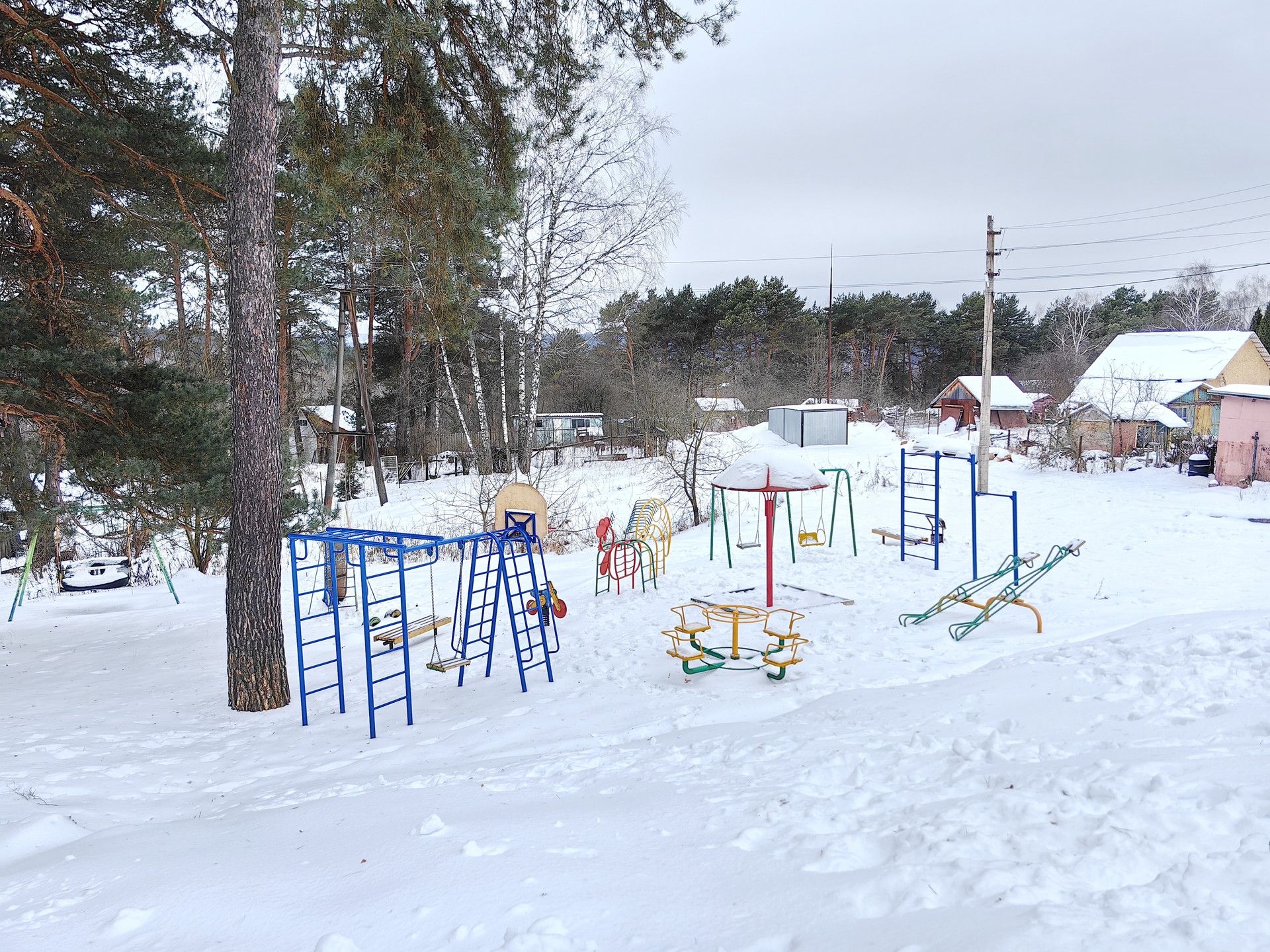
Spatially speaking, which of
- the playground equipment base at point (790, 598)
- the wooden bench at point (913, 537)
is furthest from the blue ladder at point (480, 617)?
the wooden bench at point (913, 537)

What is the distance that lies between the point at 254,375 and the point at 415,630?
9.59 feet

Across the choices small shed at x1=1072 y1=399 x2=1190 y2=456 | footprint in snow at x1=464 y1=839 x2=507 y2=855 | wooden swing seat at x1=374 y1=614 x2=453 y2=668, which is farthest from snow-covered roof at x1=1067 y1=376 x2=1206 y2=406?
footprint in snow at x1=464 y1=839 x2=507 y2=855

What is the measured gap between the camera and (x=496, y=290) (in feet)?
53.8

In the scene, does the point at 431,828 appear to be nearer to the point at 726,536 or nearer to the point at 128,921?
the point at 128,921

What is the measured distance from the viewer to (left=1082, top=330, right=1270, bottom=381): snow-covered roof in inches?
1018

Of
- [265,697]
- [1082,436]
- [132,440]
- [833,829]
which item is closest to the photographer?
[833,829]

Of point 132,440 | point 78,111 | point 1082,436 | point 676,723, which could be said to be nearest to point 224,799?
point 676,723

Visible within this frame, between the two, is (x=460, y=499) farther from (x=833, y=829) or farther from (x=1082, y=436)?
(x=1082, y=436)

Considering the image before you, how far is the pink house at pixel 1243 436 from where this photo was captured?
15.8m

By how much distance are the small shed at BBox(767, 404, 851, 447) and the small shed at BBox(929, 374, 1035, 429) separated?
10.1 m

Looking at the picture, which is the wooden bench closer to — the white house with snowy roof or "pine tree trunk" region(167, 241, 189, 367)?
"pine tree trunk" region(167, 241, 189, 367)

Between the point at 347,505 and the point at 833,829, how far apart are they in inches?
852

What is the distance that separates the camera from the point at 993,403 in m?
32.6

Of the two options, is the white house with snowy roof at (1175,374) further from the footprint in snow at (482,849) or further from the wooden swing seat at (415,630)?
the footprint in snow at (482,849)
